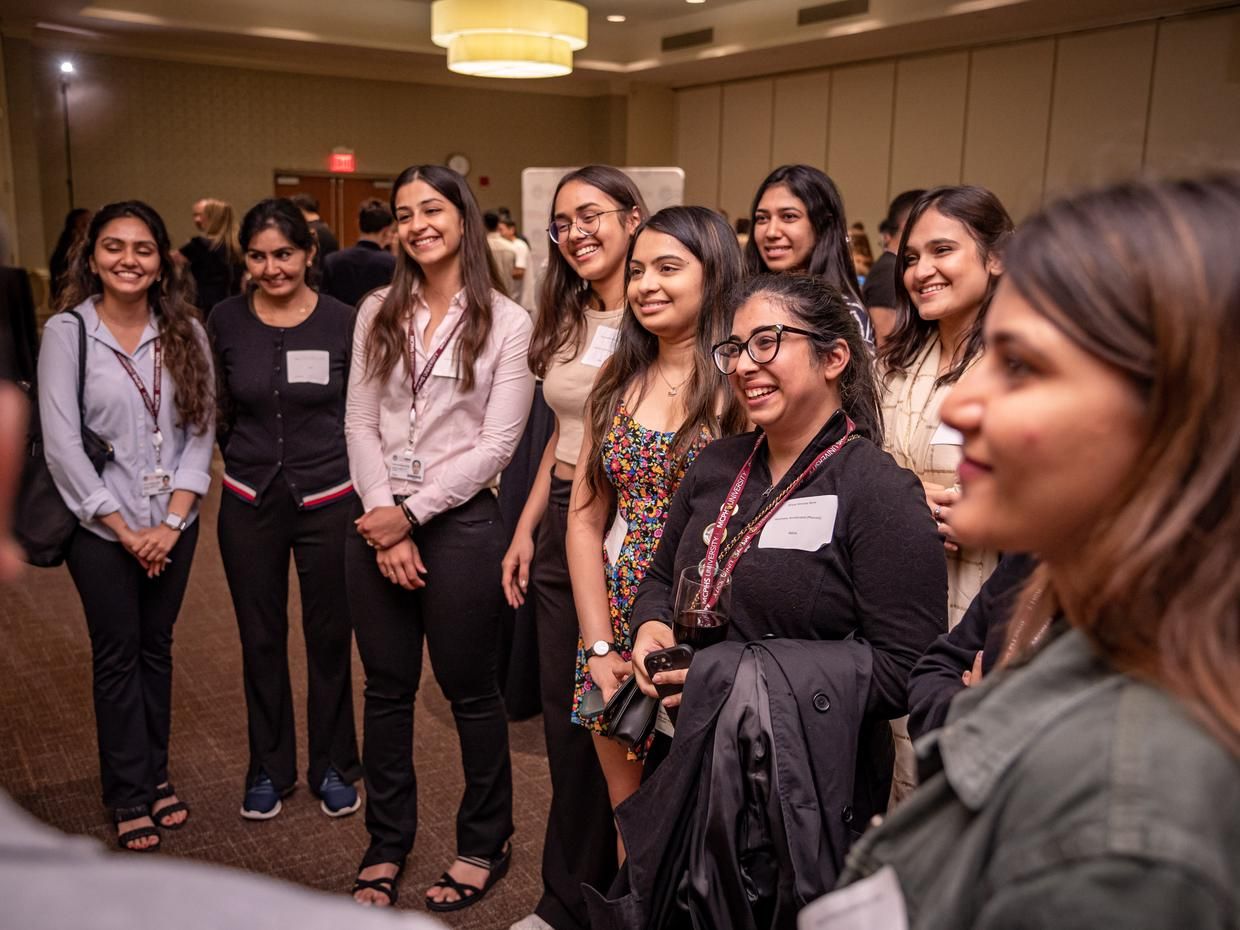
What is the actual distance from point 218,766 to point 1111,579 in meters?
3.03

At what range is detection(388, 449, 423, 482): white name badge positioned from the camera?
247cm

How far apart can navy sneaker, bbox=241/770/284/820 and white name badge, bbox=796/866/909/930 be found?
2.41 m

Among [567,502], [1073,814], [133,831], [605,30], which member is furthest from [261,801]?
[605,30]

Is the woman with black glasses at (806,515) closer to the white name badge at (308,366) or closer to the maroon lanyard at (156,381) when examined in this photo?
the white name badge at (308,366)

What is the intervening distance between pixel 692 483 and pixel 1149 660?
1.15 meters

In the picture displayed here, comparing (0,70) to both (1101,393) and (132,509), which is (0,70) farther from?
(1101,393)

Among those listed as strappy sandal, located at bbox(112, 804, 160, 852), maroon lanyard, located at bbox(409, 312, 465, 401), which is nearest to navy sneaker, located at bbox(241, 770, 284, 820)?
strappy sandal, located at bbox(112, 804, 160, 852)

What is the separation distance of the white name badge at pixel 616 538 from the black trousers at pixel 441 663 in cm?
44

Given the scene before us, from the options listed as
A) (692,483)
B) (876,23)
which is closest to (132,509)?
(692,483)

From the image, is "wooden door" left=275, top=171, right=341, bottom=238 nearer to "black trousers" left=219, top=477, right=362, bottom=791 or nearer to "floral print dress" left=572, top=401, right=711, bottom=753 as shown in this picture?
"black trousers" left=219, top=477, right=362, bottom=791

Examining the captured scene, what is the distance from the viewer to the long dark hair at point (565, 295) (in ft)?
7.99

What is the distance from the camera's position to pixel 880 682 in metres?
1.50

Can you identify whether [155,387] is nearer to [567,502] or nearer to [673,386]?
[567,502]

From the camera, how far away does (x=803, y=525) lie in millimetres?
1583
